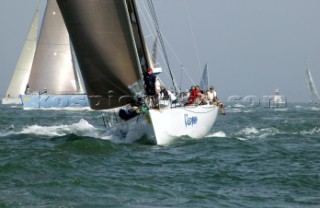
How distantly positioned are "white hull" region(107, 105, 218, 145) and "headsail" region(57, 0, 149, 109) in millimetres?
1066

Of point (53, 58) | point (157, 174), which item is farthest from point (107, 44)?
point (53, 58)

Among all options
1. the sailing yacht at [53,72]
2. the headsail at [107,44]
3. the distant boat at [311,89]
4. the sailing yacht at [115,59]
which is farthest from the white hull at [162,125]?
the distant boat at [311,89]

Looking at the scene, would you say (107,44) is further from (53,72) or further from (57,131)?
(53,72)

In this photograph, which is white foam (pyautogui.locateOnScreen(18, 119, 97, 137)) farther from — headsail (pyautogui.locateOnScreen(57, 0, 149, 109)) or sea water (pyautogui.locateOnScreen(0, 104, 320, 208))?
sea water (pyautogui.locateOnScreen(0, 104, 320, 208))

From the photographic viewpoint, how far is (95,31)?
58.7ft

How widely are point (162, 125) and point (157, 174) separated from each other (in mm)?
4102

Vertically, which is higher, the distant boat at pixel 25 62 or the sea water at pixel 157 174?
the distant boat at pixel 25 62

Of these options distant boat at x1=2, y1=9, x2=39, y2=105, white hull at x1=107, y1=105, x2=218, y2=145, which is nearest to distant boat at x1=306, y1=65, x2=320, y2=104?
distant boat at x1=2, y1=9, x2=39, y2=105

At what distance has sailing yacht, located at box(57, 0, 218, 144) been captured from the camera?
696 inches

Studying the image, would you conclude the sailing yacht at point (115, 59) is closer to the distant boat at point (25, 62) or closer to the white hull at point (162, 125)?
the white hull at point (162, 125)

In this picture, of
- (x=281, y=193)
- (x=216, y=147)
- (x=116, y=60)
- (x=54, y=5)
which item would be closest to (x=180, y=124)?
(x=216, y=147)

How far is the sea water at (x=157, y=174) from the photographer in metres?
10.7

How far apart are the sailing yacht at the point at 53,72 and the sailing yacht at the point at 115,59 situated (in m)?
32.7

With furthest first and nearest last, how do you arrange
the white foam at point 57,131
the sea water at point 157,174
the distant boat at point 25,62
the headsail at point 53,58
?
the distant boat at point 25,62 → the headsail at point 53,58 → the white foam at point 57,131 → the sea water at point 157,174
